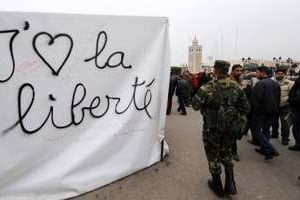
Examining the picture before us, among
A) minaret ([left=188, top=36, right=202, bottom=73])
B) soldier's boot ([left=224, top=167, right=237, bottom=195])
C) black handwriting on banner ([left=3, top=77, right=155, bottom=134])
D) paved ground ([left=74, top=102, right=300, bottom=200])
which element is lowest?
paved ground ([left=74, top=102, right=300, bottom=200])

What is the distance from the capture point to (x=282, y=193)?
4.15m

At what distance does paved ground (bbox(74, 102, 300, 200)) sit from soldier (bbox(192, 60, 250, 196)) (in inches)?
13.5

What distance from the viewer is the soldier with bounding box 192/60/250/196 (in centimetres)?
383

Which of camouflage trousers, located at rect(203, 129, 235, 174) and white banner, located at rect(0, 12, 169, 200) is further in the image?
camouflage trousers, located at rect(203, 129, 235, 174)

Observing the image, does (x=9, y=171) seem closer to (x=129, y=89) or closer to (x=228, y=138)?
(x=129, y=89)

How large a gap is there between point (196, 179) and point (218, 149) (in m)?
0.75

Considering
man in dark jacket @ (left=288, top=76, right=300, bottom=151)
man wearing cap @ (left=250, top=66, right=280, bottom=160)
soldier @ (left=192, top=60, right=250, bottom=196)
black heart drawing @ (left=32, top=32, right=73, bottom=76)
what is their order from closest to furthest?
black heart drawing @ (left=32, top=32, right=73, bottom=76), soldier @ (left=192, top=60, right=250, bottom=196), man wearing cap @ (left=250, top=66, right=280, bottom=160), man in dark jacket @ (left=288, top=76, right=300, bottom=151)

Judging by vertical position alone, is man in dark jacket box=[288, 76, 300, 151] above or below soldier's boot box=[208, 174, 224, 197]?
above

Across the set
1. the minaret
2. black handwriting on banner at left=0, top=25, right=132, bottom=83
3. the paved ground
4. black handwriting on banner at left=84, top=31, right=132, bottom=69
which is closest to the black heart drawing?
black handwriting on banner at left=0, top=25, right=132, bottom=83

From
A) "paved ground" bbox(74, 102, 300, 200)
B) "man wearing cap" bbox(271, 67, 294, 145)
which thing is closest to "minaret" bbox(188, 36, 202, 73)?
"man wearing cap" bbox(271, 67, 294, 145)

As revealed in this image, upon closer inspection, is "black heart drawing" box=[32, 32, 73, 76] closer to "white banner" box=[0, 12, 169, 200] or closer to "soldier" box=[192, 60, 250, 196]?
"white banner" box=[0, 12, 169, 200]

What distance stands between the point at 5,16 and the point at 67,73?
0.89 m

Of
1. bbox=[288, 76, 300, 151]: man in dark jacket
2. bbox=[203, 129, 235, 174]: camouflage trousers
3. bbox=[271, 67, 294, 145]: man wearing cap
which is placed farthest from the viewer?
bbox=[271, 67, 294, 145]: man wearing cap

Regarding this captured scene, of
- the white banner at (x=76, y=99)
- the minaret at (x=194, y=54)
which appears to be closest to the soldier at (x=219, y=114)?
the white banner at (x=76, y=99)
